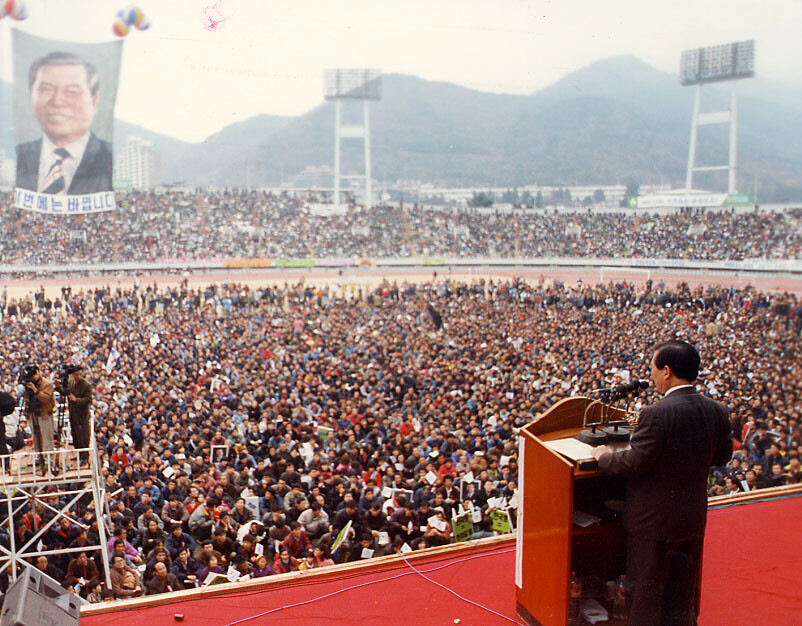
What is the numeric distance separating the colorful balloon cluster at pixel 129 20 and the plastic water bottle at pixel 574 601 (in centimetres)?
577

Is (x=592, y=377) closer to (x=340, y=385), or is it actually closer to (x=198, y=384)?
(x=340, y=385)

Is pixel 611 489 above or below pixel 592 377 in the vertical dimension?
above

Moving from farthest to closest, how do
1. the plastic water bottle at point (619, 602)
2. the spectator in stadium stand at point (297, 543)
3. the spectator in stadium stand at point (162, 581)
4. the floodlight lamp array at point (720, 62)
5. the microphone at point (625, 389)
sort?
1. the floodlight lamp array at point (720, 62)
2. the spectator in stadium stand at point (297, 543)
3. the spectator in stadium stand at point (162, 581)
4. the microphone at point (625, 389)
5. the plastic water bottle at point (619, 602)

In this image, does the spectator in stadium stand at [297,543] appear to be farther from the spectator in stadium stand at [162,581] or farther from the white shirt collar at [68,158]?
the white shirt collar at [68,158]

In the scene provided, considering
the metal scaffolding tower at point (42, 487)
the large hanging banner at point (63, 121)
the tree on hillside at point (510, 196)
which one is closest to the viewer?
the metal scaffolding tower at point (42, 487)

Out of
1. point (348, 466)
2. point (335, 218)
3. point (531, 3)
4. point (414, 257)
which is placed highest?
point (531, 3)

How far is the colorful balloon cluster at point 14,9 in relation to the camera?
5.14 meters

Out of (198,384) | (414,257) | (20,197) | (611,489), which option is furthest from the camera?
(414,257)

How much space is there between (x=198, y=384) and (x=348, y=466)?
273 cm

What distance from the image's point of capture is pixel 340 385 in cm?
791

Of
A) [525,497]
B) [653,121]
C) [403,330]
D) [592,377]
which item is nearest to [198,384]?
[403,330]

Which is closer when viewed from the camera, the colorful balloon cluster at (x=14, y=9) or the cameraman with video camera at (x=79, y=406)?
the cameraman with video camera at (x=79, y=406)

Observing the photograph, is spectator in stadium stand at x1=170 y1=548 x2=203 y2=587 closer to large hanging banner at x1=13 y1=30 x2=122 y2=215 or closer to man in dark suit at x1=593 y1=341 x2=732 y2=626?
man in dark suit at x1=593 y1=341 x2=732 y2=626

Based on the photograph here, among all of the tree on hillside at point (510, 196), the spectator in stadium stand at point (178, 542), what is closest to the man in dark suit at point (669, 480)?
the spectator in stadium stand at point (178, 542)
